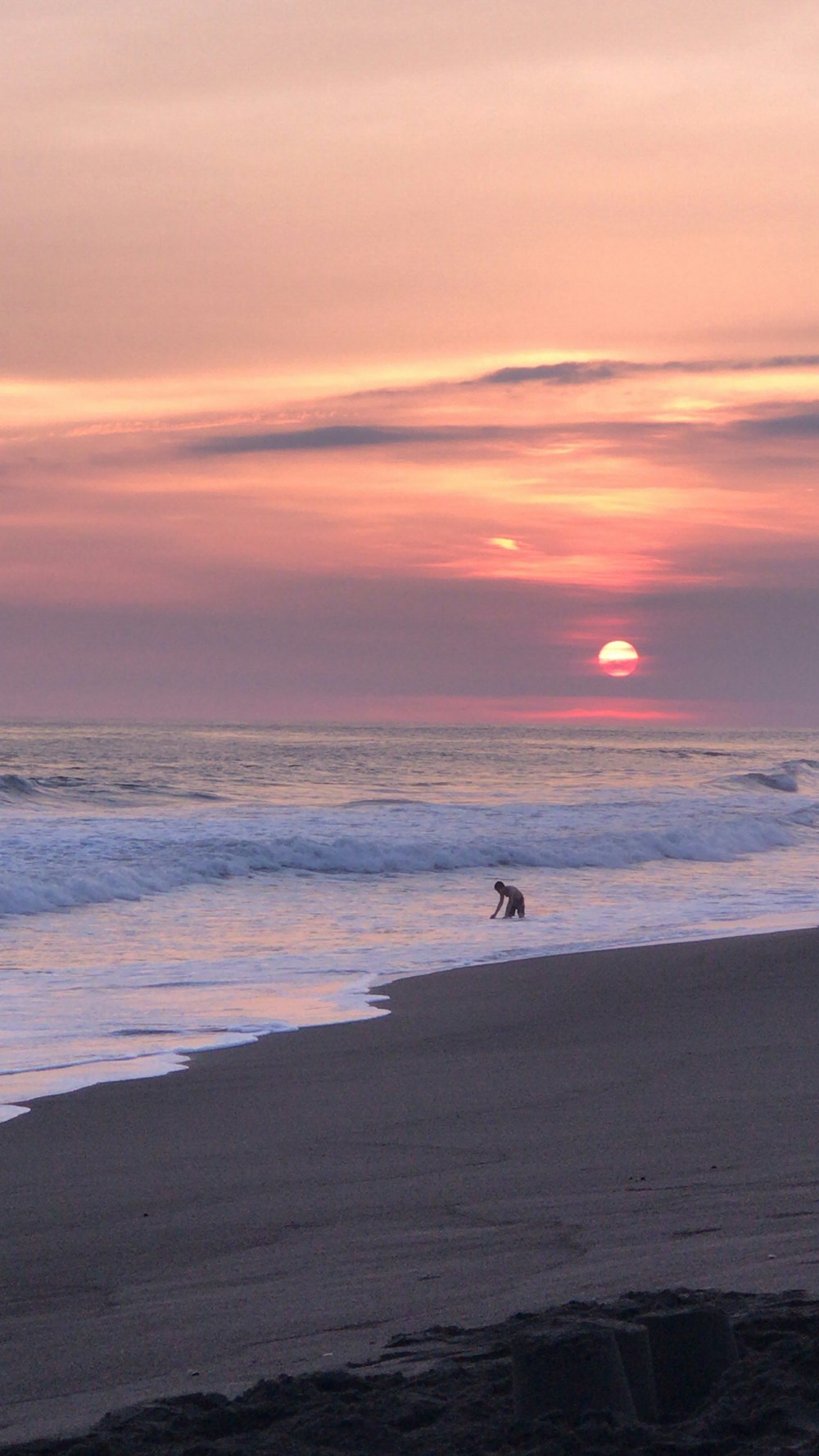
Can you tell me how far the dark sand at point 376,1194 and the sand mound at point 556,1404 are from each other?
460mm

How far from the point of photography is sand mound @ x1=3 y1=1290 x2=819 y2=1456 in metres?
2.61

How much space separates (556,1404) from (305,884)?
18.9m

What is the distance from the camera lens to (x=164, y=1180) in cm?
569

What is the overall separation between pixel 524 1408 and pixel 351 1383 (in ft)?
1.63

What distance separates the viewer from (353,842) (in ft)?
81.6

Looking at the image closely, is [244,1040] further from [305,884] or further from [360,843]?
[360,843]

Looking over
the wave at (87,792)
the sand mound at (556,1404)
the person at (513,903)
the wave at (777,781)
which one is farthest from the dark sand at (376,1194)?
the wave at (777,781)

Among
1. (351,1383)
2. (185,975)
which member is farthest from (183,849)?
(351,1383)

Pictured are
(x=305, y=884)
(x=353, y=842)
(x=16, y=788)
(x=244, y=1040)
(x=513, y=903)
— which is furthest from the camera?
(x=16, y=788)

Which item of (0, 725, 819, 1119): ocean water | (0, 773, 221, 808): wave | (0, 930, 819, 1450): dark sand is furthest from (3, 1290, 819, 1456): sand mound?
(0, 773, 221, 808): wave

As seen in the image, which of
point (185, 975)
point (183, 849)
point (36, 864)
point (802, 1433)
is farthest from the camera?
point (183, 849)

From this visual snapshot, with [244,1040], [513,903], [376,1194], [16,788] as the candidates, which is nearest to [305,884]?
[513,903]

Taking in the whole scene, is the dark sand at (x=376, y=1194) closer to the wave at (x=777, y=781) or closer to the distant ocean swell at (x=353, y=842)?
the distant ocean swell at (x=353, y=842)

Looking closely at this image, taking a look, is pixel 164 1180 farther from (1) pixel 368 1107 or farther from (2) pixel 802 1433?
(2) pixel 802 1433
